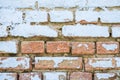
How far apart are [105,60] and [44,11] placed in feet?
1.36

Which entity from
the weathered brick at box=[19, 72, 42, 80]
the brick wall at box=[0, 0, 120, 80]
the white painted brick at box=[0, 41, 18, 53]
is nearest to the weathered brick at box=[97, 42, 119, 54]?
the brick wall at box=[0, 0, 120, 80]

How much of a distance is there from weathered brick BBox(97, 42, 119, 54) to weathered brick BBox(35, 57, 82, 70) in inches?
4.7

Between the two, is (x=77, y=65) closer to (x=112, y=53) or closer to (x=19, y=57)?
(x=112, y=53)

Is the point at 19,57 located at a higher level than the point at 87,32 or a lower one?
lower

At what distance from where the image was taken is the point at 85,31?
122 cm

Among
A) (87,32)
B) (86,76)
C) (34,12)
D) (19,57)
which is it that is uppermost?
(34,12)

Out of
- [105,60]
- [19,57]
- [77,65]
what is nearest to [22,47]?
[19,57]

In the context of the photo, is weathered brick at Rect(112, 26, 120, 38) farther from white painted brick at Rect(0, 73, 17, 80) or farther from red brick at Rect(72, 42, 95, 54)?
white painted brick at Rect(0, 73, 17, 80)

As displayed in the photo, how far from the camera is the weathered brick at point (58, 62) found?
3.96ft

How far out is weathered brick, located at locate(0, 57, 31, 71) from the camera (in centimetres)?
121

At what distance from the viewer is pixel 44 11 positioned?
4.04ft

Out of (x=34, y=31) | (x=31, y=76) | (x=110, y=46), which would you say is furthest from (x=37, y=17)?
(x=110, y=46)

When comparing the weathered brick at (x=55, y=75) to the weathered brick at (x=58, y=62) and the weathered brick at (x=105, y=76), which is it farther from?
the weathered brick at (x=105, y=76)

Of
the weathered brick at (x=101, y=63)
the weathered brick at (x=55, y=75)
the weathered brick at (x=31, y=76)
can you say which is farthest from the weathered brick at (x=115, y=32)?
the weathered brick at (x=31, y=76)
